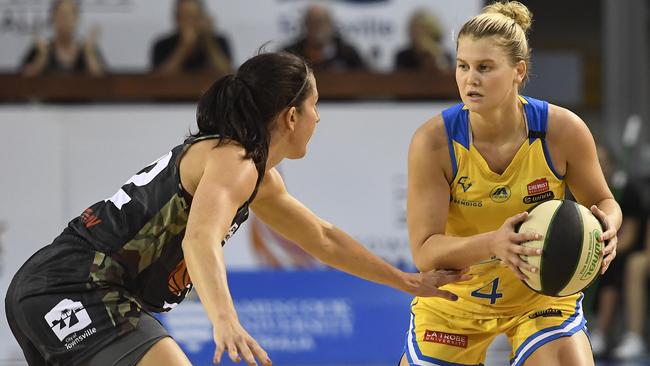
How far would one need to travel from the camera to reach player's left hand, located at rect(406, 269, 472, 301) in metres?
3.74

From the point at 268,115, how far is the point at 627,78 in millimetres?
6512

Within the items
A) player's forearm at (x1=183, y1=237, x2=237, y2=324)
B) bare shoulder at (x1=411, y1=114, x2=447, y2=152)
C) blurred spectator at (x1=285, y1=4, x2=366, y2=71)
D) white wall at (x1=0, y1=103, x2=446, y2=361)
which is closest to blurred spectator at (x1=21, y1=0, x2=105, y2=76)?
white wall at (x1=0, y1=103, x2=446, y2=361)

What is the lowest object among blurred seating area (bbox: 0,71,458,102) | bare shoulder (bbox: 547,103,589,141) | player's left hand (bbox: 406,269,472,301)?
blurred seating area (bbox: 0,71,458,102)

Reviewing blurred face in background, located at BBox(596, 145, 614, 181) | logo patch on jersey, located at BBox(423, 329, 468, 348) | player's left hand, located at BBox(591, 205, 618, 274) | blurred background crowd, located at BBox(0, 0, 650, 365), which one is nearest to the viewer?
player's left hand, located at BBox(591, 205, 618, 274)

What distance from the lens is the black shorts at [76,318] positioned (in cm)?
312

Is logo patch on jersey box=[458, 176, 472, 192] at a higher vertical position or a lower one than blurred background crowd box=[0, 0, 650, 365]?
higher

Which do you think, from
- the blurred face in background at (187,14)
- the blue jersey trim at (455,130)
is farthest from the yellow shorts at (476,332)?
the blurred face in background at (187,14)

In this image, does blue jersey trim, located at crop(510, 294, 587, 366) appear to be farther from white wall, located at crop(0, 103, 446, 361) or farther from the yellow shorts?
white wall, located at crop(0, 103, 446, 361)

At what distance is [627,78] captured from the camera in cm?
920

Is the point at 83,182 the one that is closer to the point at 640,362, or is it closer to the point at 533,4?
the point at 640,362

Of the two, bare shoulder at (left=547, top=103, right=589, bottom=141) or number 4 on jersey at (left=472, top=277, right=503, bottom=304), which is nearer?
bare shoulder at (left=547, top=103, right=589, bottom=141)

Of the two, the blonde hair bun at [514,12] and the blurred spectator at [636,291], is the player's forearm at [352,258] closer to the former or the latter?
the blonde hair bun at [514,12]

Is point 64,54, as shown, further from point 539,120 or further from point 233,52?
point 539,120

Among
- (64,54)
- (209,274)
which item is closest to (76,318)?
(209,274)
